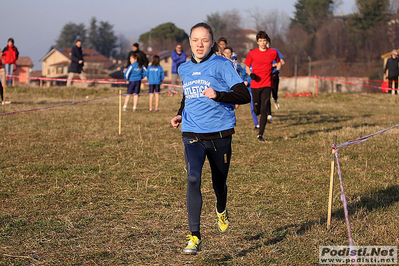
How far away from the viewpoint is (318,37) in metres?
98.3

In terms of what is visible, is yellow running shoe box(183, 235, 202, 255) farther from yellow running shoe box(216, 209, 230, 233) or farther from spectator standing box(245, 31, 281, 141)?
spectator standing box(245, 31, 281, 141)

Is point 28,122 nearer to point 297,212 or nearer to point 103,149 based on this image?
point 103,149

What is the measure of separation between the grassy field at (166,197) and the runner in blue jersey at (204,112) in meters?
0.67

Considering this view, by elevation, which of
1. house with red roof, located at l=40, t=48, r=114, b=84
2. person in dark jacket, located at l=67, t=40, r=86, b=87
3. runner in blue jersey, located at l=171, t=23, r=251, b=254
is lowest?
runner in blue jersey, located at l=171, t=23, r=251, b=254

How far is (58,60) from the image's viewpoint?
10262cm

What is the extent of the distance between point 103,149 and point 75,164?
1572mm

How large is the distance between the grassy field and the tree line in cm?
5632

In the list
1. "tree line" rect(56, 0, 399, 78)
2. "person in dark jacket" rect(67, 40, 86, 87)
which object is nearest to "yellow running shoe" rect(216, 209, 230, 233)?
"person in dark jacket" rect(67, 40, 86, 87)

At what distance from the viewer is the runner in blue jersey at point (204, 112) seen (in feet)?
15.3

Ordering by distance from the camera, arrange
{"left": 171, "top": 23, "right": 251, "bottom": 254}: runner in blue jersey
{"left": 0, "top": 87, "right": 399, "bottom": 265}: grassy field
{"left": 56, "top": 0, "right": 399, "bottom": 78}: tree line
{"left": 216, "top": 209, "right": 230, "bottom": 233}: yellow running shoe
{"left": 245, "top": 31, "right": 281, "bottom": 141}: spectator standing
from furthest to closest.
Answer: {"left": 56, "top": 0, "right": 399, "bottom": 78}: tree line
{"left": 245, "top": 31, "right": 281, "bottom": 141}: spectator standing
{"left": 216, "top": 209, "right": 230, "bottom": 233}: yellow running shoe
{"left": 0, "top": 87, "right": 399, "bottom": 265}: grassy field
{"left": 171, "top": 23, "right": 251, "bottom": 254}: runner in blue jersey

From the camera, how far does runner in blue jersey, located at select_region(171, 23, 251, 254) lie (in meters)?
4.65

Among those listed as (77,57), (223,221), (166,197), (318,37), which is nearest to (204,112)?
(223,221)

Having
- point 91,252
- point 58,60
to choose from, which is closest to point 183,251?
point 91,252

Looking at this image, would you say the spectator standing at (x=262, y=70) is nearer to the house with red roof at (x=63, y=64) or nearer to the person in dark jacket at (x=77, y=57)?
the person in dark jacket at (x=77, y=57)
